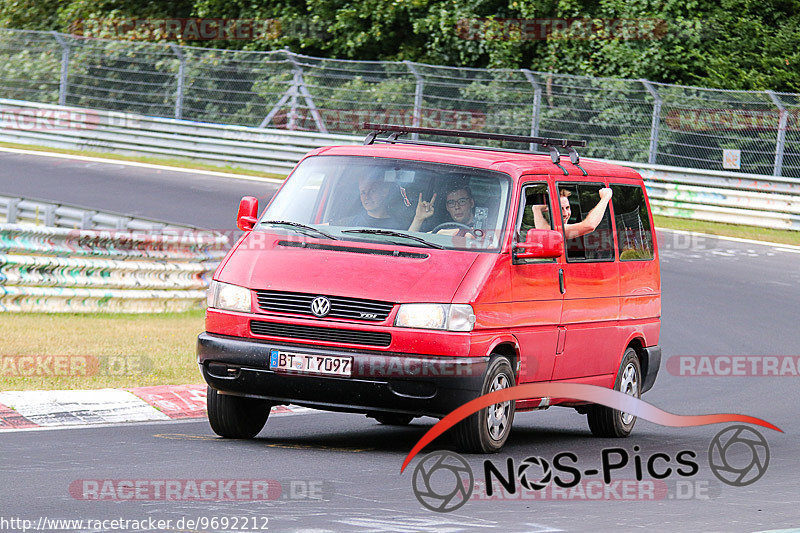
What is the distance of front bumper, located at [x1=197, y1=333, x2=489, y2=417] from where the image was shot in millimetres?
8555

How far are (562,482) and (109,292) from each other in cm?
924

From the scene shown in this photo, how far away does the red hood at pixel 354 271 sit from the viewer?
866cm

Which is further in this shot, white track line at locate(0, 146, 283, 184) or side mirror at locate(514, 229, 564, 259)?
white track line at locate(0, 146, 283, 184)

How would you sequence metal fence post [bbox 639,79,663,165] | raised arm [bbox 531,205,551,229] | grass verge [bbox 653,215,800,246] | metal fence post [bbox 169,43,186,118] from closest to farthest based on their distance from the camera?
raised arm [bbox 531,205,551,229] → grass verge [bbox 653,215,800,246] → metal fence post [bbox 639,79,663,165] → metal fence post [bbox 169,43,186,118]

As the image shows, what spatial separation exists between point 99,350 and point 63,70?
20.2 meters

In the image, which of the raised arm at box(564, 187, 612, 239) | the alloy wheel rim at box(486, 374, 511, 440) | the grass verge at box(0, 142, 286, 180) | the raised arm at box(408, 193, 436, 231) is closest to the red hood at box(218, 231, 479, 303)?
the raised arm at box(408, 193, 436, 231)

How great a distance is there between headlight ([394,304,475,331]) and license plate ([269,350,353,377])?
41 cm

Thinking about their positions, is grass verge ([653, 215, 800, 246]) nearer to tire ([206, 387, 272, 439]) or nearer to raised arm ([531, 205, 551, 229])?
raised arm ([531, 205, 551, 229])

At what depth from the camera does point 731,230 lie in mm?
25906

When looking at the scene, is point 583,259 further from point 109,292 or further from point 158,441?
point 109,292

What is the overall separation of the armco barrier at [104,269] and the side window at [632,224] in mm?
7102

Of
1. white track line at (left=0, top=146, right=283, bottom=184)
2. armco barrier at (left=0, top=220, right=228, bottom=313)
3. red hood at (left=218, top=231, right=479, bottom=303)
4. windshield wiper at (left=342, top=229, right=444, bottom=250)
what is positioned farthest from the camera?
white track line at (left=0, top=146, right=283, bottom=184)

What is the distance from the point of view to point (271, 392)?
8789 mm

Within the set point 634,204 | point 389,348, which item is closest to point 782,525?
point 389,348
